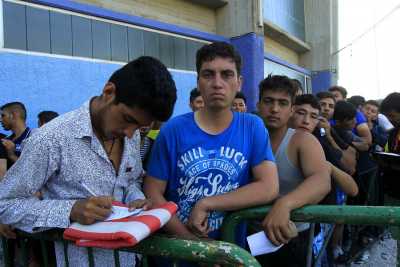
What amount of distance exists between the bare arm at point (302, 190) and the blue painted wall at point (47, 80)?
571cm

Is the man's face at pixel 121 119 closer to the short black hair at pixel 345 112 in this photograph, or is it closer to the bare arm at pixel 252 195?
the bare arm at pixel 252 195

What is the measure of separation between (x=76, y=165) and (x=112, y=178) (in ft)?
0.53

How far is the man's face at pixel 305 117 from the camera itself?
2680 millimetres

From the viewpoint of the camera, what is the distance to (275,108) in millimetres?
2176

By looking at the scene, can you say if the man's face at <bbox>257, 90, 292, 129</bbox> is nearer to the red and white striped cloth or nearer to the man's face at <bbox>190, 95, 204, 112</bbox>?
the red and white striped cloth

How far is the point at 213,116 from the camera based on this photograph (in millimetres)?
1742

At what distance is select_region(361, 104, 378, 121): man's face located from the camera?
6.06 meters

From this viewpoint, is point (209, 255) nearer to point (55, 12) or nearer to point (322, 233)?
point (322, 233)

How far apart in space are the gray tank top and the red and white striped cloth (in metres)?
0.89

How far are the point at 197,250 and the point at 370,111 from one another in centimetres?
Result: 590

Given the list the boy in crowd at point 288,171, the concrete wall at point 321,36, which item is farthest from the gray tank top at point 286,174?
the concrete wall at point 321,36

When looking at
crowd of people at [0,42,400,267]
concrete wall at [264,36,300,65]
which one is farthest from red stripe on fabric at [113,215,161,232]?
concrete wall at [264,36,300,65]

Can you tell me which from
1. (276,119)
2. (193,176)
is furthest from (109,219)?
(276,119)

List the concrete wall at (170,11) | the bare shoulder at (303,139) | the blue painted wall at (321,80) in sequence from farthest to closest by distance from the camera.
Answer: the blue painted wall at (321,80) → the concrete wall at (170,11) → the bare shoulder at (303,139)
